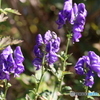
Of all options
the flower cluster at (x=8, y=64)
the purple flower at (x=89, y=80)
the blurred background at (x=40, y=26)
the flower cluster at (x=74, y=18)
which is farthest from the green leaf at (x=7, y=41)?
the blurred background at (x=40, y=26)

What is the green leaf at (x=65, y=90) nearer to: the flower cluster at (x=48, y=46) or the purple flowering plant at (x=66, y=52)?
the purple flowering plant at (x=66, y=52)

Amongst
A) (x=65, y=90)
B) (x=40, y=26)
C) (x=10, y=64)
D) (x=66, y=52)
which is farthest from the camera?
(x=40, y=26)

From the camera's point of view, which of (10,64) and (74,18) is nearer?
(10,64)

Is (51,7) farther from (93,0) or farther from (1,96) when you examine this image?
(1,96)

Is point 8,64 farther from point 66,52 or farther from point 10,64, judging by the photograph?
point 66,52

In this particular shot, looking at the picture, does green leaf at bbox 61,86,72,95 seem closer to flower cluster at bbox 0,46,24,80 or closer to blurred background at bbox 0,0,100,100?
flower cluster at bbox 0,46,24,80

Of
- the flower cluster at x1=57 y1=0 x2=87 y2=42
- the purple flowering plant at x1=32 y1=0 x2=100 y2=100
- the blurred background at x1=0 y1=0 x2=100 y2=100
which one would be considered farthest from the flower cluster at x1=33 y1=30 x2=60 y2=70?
the blurred background at x1=0 y1=0 x2=100 y2=100

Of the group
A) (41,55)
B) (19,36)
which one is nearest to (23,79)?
(41,55)

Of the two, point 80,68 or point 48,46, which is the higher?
point 48,46

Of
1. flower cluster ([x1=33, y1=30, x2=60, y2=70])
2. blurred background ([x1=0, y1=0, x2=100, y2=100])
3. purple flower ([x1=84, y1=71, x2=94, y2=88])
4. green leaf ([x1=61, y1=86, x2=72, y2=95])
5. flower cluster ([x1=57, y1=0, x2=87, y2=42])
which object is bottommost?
green leaf ([x1=61, y1=86, x2=72, y2=95])

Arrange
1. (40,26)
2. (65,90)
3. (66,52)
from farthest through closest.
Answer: (40,26), (65,90), (66,52)

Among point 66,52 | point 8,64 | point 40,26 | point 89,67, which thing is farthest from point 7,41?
point 40,26

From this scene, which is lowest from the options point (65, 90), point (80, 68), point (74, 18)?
point (65, 90)
